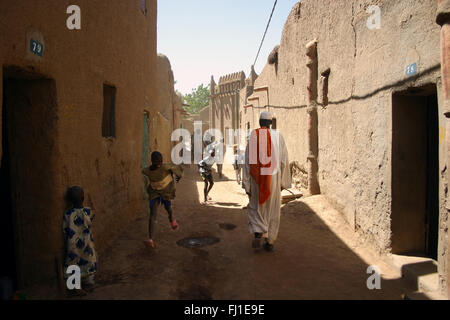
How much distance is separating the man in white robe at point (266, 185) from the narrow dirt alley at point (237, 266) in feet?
0.95

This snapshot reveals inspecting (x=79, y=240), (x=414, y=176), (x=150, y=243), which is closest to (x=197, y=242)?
(x=150, y=243)

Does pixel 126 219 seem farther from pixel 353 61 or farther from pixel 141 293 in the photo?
pixel 353 61

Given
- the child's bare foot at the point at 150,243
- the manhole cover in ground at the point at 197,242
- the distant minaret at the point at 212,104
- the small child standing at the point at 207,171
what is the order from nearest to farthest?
the child's bare foot at the point at 150,243
the manhole cover in ground at the point at 197,242
the small child standing at the point at 207,171
the distant minaret at the point at 212,104

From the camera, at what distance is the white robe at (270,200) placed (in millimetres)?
4648

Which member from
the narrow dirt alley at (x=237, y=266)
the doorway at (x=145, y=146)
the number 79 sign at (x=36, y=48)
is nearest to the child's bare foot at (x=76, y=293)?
the narrow dirt alley at (x=237, y=266)

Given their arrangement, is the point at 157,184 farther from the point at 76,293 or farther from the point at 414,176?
the point at 414,176

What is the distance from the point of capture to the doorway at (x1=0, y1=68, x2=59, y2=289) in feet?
10.7

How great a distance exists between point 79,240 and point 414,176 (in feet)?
12.4

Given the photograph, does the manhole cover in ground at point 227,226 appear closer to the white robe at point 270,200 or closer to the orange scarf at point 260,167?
the white robe at point 270,200

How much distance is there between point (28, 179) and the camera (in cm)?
334

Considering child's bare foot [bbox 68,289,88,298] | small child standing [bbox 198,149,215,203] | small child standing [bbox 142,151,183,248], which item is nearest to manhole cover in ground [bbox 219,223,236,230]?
small child standing [bbox 142,151,183,248]

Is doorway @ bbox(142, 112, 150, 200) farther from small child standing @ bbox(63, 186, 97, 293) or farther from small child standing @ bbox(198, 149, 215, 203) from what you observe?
small child standing @ bbox(63, 186, 97, 293)

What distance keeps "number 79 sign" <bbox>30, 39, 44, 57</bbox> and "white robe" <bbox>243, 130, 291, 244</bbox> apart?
2793mm

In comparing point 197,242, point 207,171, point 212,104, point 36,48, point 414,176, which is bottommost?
point 197,242
